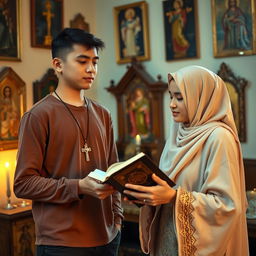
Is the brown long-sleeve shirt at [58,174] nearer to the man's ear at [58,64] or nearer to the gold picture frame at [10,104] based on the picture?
the man's ear at [58,64]

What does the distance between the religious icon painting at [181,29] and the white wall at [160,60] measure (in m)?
0.06

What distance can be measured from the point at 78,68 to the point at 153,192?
0.71m

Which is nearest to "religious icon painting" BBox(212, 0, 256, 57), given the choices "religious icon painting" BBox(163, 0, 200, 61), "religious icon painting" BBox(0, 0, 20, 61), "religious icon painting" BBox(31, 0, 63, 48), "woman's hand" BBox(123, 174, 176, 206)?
"religious icon painting" BBox(163, 0, 200, 61)

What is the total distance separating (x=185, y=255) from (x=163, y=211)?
0.24m

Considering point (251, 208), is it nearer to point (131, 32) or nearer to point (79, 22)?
point (131, 32)

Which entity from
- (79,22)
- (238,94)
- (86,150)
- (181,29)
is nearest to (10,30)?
(79,22)

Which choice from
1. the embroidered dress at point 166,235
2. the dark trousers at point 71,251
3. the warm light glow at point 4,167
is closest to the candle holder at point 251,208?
the embroidered dress at point 166,235

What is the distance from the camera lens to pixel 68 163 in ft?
6.51

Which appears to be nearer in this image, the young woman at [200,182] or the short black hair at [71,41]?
the young woman at [200,182]

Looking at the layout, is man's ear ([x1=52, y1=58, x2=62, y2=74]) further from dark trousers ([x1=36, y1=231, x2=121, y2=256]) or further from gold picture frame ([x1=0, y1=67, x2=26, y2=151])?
gold picture frame ([x1=0, y1=67, x2=26, y2=151])

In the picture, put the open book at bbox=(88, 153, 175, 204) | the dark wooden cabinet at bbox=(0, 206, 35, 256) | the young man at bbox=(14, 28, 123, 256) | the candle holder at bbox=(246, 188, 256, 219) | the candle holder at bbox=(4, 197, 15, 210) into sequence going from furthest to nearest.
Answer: the candle holder at bbox=(4, 197, 15, 210) < the dark wooden cabinet at bbox=(0, 206, 35, 256) < the candle holder at bbox=(246, 188, 256, 219) < the young man at bbox=(14, 28, 123, 256) < the open book at bbox=(88, 153, 175, 204)

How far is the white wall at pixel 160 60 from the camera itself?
3.93 meters

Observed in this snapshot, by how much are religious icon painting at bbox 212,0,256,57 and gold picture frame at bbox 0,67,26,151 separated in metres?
1.95

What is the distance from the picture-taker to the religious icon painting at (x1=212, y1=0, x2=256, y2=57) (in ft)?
12.6
